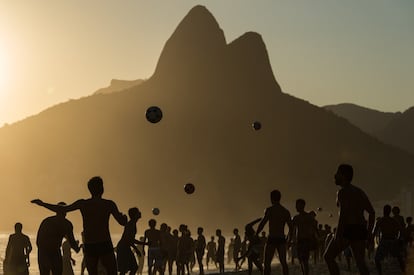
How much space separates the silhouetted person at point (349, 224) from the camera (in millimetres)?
11094

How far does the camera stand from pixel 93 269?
10305mm

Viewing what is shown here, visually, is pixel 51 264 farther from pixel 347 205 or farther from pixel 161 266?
pixel 161 266

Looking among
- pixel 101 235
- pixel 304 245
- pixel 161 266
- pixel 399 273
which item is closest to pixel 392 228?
pixel 304 245

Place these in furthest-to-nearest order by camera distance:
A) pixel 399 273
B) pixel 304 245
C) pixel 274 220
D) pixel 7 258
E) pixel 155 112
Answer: pixel 155 112
pixel 399 273
pixel 7 258
pixel 304 245
pixel 274 220

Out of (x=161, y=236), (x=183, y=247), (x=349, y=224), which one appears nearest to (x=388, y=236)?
(x=349, y=224)

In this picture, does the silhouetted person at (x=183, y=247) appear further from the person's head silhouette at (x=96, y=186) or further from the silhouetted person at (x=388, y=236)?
the person's head silhouette at (x=96, y=186)

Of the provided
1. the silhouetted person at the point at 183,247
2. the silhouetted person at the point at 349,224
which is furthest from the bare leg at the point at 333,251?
the silhouetted person at the point at 183,247

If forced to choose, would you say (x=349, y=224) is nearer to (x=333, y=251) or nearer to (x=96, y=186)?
(x=333, y=251)

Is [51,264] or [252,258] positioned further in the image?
[252,258]

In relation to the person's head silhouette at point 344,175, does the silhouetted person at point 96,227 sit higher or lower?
lower

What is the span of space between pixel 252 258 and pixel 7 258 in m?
7.16

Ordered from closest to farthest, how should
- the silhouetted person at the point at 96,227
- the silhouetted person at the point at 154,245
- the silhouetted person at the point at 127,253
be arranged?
the silhouetted person at the point at 96,227 → the silhouetted person at the point at 127,253 → the silhouetted person at the point at 154,245

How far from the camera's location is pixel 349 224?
11180 millimetres

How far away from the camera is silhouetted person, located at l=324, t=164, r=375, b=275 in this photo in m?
11.1
